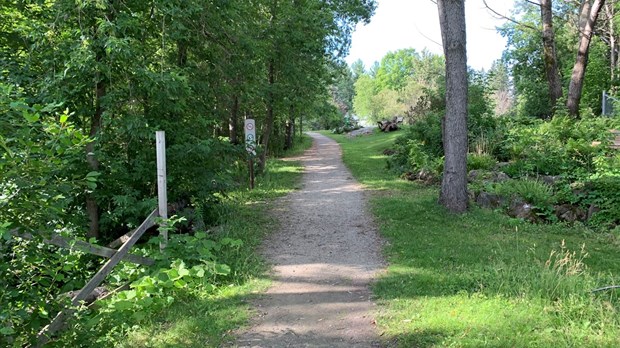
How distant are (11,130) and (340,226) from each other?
6.54m

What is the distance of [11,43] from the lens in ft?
25.1

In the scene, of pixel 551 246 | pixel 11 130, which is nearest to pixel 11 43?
pixel 11 130

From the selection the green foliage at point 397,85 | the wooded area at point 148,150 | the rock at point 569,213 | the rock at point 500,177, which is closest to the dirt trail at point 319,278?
the wooded area at point 148,150

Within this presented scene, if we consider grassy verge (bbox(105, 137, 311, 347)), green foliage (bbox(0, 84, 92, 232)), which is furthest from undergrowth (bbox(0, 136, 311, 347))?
green foliage (bbox(0, 84, 92, 232))

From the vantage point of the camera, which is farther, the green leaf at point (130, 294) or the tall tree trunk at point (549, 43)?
the tall tree trunk at point (549, 43)

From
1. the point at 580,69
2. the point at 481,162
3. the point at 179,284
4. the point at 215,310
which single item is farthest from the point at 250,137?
the point at 580,69

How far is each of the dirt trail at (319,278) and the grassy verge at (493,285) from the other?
1.03 feet

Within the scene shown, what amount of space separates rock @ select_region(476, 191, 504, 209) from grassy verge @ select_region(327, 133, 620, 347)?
890 millimetres

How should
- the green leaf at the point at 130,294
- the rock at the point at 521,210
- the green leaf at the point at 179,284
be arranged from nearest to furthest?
the green leaf at the point at 130,294 < the green leaf at the point at 179,284 < the rock at the point at 521,210

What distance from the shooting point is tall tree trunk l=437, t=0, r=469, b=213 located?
909 centimetres

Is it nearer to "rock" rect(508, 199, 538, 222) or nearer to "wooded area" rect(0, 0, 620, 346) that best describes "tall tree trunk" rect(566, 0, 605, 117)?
"wooded area" rect(0, 0, 620, 346)

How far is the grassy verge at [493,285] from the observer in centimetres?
408

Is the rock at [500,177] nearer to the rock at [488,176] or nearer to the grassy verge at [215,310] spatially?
the rock at [488,176]

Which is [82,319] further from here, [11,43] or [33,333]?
[11,43]
